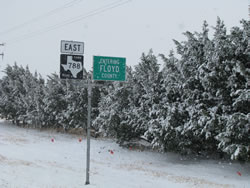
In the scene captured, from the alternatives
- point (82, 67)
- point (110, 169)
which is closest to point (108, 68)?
point (82, 67)

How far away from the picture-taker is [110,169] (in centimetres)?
1196

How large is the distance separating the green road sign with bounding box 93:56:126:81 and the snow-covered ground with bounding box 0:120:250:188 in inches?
119

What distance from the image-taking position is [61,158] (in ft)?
47.2

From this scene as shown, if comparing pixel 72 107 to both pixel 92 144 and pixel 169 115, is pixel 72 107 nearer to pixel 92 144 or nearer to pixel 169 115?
pixel 92 144

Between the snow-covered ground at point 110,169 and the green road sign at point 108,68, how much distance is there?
302 cm

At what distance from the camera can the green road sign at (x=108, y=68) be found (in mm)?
8750

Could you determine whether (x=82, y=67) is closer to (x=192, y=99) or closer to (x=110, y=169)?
(x=110, y=169)

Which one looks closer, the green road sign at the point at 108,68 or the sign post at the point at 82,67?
the sign post at the point at 82,67

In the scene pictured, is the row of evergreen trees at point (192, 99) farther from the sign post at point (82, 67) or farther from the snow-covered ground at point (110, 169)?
the sign post at point (82, 67)

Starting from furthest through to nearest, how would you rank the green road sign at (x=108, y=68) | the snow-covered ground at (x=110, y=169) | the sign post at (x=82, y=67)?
the snow-covered ground at (x=110, y=169) → the green road sign at (x=108, y=68) → the sign post at (x=82, y=67)

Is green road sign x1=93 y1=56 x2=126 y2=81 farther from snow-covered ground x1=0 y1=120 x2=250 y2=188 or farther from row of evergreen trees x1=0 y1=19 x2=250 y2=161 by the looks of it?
row of evergreen trees x1=0 y1=19 x2=250 y2=161

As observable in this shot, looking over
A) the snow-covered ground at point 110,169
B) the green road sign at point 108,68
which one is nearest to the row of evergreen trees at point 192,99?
the snow-covered ground at point 110,169

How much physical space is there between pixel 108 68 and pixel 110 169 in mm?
4780

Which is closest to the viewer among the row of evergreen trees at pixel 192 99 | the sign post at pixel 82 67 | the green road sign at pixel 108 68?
the sign post at pixel 82 67
